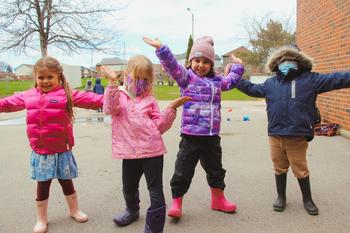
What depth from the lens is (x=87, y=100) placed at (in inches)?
133

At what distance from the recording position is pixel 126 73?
317cm

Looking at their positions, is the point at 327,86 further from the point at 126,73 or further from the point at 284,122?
the point at 126,73

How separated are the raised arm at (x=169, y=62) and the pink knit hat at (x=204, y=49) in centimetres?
23

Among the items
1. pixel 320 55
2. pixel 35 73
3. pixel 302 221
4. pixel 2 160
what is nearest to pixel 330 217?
pixel 302 221

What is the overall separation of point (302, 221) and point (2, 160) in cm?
478

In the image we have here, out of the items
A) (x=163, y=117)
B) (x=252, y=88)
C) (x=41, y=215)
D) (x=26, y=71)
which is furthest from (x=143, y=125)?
(x=26, y=71)

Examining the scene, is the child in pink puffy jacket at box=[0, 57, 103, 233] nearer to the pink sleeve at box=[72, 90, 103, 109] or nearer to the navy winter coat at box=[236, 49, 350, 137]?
the pink sleeve at box=[72, 90, 103, 109]

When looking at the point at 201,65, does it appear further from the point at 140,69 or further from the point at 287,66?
the point at 287,66

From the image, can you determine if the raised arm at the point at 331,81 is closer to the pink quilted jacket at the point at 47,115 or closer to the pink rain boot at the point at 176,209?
the pink rain boot at the point at 176,209

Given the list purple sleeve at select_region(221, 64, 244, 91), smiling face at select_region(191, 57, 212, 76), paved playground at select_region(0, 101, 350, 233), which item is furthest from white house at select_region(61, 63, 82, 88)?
smiling face at select_region(191, 57, 212, 76)

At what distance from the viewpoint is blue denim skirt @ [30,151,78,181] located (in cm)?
332

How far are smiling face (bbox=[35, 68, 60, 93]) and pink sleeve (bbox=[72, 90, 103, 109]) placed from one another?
0.20m

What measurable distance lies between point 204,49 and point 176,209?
150cm

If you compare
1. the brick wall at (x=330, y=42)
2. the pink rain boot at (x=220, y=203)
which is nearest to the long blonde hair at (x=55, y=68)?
the pink rain boot at (x=220, y=203)
